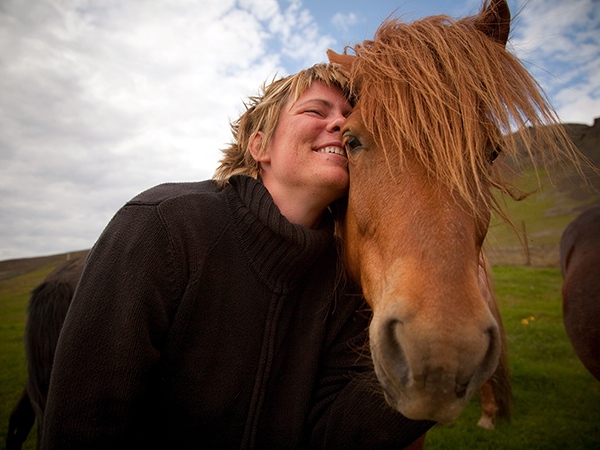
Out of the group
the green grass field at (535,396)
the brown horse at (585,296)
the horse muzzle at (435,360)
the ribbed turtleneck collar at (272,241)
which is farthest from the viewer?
the green grass field at (535,396)

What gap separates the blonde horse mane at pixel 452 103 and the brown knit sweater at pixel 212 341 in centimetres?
73

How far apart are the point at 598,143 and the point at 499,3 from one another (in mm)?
49844

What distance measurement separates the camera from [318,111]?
1.98m

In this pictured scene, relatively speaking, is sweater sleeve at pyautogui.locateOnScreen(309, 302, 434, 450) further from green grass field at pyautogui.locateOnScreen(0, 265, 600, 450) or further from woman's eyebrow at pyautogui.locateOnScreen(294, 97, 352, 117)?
woman's eyebrow at pyautogui.locateOnScreen(294, 97, 352, 117)

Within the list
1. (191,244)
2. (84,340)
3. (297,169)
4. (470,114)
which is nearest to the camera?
(84,340)

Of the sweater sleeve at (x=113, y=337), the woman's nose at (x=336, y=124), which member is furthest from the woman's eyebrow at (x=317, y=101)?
the sweater sleeve at (x=113, y=337)

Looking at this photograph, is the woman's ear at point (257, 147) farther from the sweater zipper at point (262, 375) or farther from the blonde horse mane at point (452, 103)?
the sweater zipper at point (262, 375)

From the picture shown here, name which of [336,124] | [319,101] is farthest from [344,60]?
[336,124]

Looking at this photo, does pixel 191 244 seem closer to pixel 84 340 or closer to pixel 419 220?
pixel 84 340

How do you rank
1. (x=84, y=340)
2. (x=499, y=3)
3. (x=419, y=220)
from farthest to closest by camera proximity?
(x=499, y=3) → (x=84, y=340) → (x=419, y=220)

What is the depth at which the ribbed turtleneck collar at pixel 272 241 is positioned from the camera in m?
1.75

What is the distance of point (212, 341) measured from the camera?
5.31 ft

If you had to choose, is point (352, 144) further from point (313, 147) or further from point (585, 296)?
point (585, 296)

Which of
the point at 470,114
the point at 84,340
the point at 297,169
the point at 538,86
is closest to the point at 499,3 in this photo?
the point at 538,86
